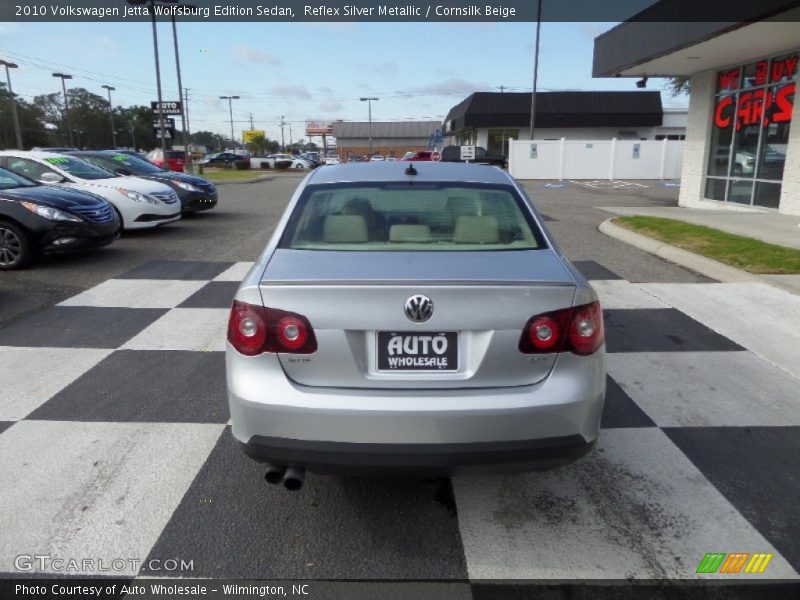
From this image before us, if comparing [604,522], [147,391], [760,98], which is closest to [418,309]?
[604,522]

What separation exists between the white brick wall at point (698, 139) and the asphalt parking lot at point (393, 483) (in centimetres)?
1281

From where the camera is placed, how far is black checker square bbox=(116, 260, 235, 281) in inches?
313

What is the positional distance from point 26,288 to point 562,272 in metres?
6.79

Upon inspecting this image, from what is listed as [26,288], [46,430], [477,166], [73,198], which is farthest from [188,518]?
[73,198]

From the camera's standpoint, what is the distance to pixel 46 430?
3744 mm

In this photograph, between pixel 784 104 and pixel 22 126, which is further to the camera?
pixel 22 126

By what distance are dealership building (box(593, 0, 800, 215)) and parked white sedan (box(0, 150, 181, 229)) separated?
1082 centimetres

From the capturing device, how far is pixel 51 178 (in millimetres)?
10383

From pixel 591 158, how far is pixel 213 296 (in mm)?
29164

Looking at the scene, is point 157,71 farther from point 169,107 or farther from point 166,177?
point 166,177

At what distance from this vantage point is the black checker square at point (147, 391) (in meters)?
3.96

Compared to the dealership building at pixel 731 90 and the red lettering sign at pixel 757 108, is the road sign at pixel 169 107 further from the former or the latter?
the red lettering sign at pixel 757 108

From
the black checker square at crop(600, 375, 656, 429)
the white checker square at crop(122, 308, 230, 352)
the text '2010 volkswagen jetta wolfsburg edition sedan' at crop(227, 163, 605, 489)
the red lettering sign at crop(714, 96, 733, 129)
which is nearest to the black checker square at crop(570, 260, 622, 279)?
the black checker square at crop(600, 375, 656, 429)

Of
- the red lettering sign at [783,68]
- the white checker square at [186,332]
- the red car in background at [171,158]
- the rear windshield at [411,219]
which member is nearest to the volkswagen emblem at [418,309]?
the rear windshield at [411,219]
